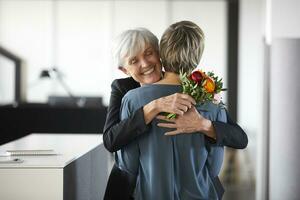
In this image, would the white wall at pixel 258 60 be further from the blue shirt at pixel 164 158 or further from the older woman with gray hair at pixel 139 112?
the blue shirt at pixel 164 158

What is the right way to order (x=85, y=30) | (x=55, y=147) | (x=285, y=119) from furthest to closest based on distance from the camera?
1. (x=85, y=30)
2. (x=285, y=119)
3. (x=55, y=147)

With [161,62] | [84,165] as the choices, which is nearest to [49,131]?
[84,165]

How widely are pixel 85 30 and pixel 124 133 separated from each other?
7138 mm

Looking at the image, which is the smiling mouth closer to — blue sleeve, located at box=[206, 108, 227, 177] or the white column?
blue sleeve, located at box=[206, 108, 227, 177]

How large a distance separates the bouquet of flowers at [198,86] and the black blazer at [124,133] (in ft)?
0.41

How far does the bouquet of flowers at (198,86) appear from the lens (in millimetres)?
2092

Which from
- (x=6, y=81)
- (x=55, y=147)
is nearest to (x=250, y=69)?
(x=6, y=81)

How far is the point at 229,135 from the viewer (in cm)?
222

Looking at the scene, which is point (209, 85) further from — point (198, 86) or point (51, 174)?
point (51, 174)

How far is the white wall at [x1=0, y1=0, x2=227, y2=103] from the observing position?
356 inches

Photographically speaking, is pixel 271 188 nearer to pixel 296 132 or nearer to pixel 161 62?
pixel 296 132

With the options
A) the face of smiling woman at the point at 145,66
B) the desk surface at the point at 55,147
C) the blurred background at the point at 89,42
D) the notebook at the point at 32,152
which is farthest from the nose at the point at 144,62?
the blurred background at the point at 89,42

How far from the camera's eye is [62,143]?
3.23m

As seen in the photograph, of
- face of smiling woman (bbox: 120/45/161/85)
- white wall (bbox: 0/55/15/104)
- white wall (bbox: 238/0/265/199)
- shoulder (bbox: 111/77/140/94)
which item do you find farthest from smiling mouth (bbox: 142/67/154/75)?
white wall (bbox: 0/55/15/104)
